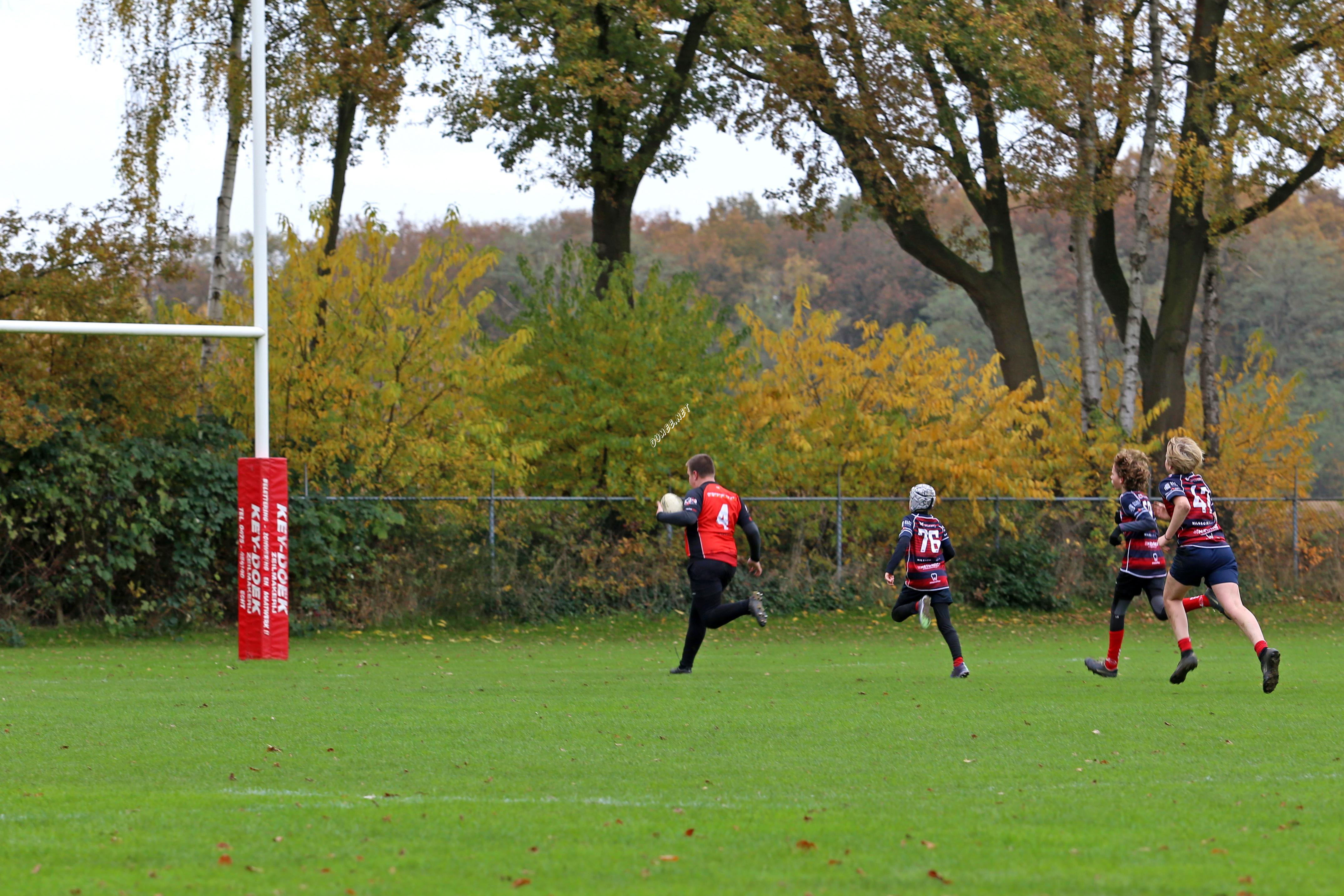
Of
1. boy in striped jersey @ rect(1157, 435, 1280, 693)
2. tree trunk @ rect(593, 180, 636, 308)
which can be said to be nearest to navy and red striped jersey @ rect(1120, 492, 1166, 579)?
boy in striped jersey @ rect(1157, 435, 1280, 693)

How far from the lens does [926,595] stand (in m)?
13.3

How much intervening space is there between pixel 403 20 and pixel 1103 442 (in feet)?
47.0

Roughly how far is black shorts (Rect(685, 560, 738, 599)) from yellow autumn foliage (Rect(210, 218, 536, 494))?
28.6 ft

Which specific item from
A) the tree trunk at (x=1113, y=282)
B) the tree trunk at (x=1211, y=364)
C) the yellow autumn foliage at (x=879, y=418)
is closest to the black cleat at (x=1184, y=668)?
the yellow autumn foliage at (x=879, y=418)

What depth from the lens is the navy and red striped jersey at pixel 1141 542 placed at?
12.2m

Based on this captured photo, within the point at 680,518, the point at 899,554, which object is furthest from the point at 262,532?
the point at 899,554

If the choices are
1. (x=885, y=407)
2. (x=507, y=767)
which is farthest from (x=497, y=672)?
(x=885, y=407)

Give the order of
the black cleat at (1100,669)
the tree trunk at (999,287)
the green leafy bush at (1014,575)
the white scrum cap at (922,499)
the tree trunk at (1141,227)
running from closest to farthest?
the black cleat at (1100,669)
the white scrum cap at (922,499)
the green leafy bush at (1014,575)
the tree trunk at (1141,227)
the tree trunk at (999,287)

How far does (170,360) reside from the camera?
1988 cm

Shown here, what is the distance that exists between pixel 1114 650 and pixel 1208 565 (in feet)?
4.93

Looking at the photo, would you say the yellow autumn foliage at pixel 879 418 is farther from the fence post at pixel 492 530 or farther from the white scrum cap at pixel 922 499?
the white scrum cap at pixel 922 499

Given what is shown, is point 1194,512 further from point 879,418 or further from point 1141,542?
point 879,418

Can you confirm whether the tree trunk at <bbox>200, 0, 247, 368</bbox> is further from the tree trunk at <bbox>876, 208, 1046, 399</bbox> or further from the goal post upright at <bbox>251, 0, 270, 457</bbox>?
the tree trunk at <bbox>876, 208, 1046, 399</bbox>

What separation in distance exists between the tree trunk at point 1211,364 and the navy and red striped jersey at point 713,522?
61.6ft
